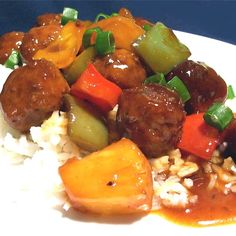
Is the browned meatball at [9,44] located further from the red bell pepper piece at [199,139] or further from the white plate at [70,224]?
the red bell pepper piece at [199,139]

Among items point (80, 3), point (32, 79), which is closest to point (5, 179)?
point (32, 79)

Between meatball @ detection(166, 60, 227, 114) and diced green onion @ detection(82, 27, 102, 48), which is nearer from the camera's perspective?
meatball @ detection(166, 60, 227, 114)

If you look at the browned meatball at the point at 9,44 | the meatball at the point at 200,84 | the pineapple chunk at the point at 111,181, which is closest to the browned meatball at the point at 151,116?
the pineapple chunk at the point at 111,181

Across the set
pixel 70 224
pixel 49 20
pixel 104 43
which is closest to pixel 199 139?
pixel 104 43

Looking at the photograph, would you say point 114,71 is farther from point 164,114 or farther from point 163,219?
point 163,219

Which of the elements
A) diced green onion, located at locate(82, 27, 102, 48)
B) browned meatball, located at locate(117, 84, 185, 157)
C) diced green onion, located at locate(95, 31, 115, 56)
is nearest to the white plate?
browned meatball, located at locate(117, 84, 185, 157)

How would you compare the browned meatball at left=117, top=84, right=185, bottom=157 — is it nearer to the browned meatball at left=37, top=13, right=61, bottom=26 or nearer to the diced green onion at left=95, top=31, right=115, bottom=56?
the diced green onion at left=95, top=31, right=115, bottom=56
